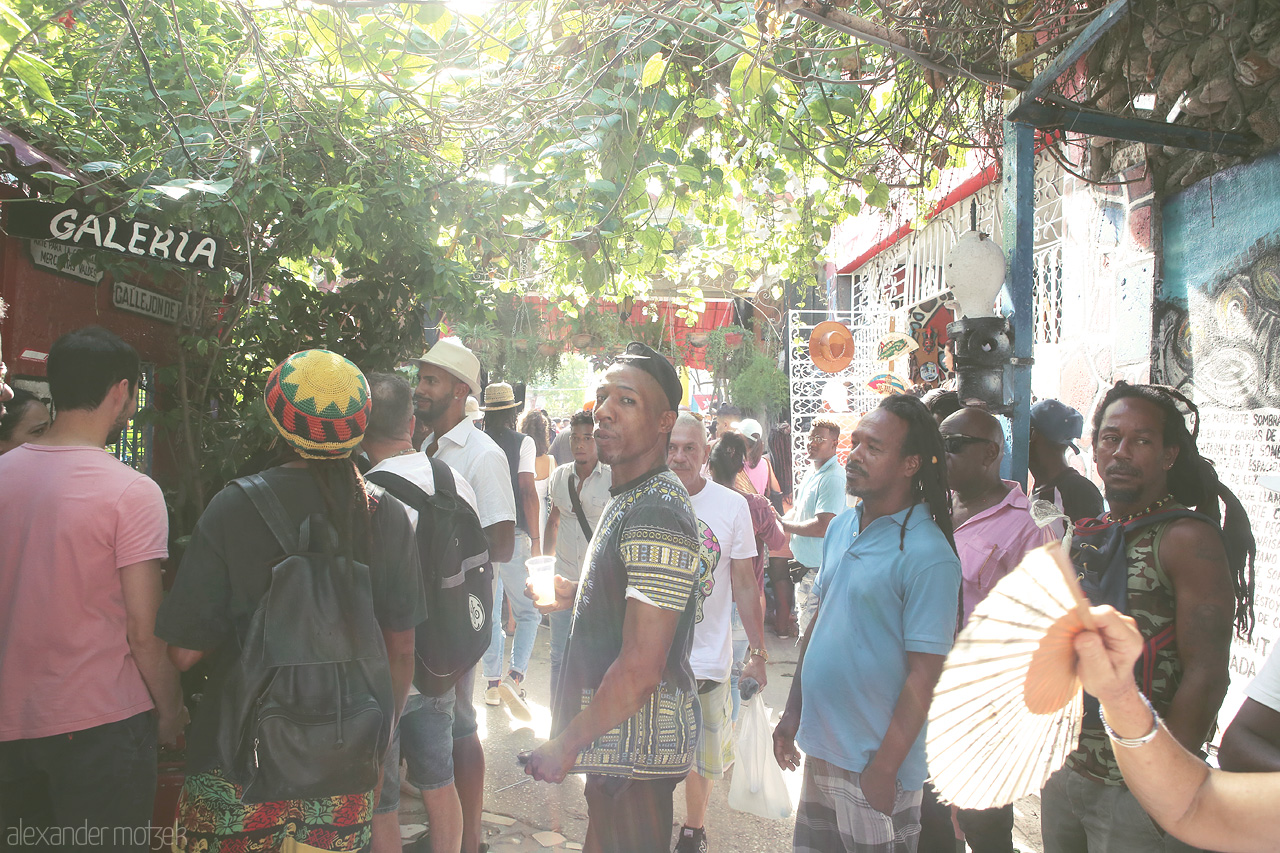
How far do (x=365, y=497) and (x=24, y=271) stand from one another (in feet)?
11.5

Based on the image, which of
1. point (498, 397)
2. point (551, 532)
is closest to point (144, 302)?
point (498, 397)

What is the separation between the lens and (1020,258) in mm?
4289

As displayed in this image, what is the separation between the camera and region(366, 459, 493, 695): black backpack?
A: 3.04 metres

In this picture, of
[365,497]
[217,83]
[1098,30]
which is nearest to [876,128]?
[1098,30]

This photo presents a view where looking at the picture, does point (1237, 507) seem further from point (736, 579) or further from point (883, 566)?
point (736, 579)

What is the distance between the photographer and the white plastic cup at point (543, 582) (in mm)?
2885

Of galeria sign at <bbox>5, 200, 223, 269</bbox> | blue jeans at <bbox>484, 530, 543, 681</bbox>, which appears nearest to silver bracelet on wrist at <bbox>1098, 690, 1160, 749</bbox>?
galeria sign at <bbox>5, 200, 223, 269</bbox>

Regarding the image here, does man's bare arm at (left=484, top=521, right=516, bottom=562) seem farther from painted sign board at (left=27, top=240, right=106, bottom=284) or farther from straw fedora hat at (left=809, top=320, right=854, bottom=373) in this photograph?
straw fedora hat at (left=809, top=320, right=854, bottom=373)

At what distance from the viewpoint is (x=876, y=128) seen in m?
5.24

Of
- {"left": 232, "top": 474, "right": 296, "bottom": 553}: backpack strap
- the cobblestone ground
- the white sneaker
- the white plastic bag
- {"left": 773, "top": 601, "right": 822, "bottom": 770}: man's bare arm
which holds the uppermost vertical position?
{"left": 232, "top": 474, "right": 296, "bottom": 553}: backpack strap

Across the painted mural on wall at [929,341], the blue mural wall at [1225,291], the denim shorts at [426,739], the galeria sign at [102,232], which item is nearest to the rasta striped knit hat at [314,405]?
the denim shorts at [426,739]

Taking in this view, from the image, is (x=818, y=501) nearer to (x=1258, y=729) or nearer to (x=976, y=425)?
(x=976, y=425)

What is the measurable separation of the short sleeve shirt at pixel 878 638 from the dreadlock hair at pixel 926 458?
0.30ft

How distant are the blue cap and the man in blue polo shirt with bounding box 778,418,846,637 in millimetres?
1937
